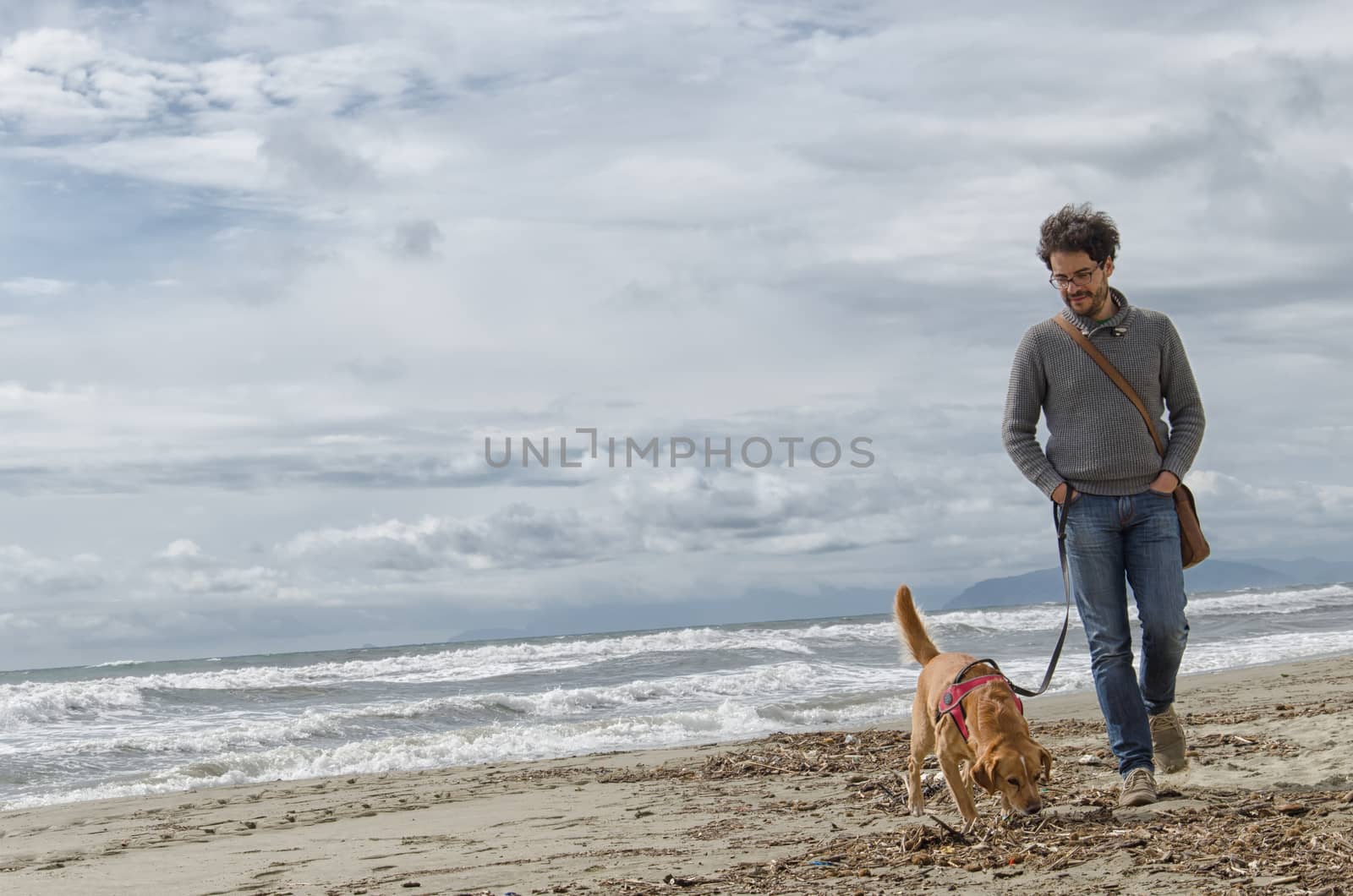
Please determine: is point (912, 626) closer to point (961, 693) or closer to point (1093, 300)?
point (961, 693)

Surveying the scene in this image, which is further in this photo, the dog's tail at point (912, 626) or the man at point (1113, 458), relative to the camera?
the dog's tail at point (912, 626)

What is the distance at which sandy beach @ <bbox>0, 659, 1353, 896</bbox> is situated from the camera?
3.66 m

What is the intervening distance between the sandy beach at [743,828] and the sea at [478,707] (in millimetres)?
1365

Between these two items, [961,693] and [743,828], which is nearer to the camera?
[961,693]

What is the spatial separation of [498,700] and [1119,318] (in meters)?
12.7

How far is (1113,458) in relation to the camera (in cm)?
438

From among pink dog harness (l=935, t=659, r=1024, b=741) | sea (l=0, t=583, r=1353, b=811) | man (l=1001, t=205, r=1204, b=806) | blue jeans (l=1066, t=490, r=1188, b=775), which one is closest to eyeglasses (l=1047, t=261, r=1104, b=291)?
man (l=1001, t=205, r=1204, b=806)

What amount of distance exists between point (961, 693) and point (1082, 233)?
184 centimetres

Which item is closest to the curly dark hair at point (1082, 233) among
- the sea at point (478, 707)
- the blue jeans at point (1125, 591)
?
the blue jeans at point (1125, 591)

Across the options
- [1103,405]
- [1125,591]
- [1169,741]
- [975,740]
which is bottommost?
[1169,741]

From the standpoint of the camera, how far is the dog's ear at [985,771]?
4.11 metres

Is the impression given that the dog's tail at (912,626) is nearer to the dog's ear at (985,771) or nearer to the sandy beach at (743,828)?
the sandy beach at (743,828)

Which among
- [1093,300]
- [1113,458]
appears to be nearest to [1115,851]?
[1113,458]

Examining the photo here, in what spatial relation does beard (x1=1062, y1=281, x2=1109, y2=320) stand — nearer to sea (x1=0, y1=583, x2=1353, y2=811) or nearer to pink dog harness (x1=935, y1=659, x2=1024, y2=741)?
pink dog harness (x1=935, y1=659, x2=1024, y2=741)
